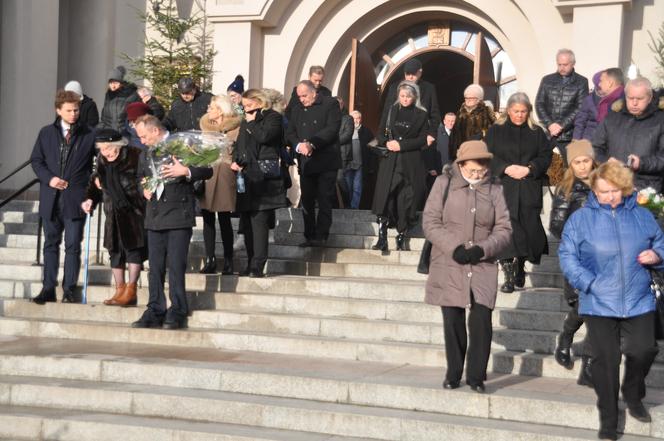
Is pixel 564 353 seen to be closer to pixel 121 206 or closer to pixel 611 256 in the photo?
pixel 611 256

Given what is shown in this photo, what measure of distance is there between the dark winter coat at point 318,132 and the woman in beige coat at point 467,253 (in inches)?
159

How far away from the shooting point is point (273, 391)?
8430mm

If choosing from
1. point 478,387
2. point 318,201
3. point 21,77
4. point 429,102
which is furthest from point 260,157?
point 21,77

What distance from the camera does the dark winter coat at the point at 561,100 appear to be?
40.1ft

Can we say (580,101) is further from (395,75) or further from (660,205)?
(395,75)

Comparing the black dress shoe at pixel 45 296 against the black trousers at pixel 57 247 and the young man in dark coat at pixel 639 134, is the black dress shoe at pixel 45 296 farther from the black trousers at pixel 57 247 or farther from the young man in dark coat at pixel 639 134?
the young man in dark coat at pixel 639 134

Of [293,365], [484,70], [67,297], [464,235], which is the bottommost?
[293,365]

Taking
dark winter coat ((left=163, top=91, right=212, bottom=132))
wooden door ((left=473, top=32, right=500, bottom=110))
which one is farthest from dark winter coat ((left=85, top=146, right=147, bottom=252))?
wooden door ((left=473, top=32, right=500, bottom=110))

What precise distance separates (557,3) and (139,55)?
7.58m

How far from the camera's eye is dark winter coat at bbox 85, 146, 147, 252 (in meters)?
10.7

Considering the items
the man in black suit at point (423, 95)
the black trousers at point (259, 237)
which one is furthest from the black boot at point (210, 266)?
the man in black suit at point (423, 95)

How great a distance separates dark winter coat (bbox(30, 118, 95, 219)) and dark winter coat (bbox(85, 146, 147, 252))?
391 millimetres

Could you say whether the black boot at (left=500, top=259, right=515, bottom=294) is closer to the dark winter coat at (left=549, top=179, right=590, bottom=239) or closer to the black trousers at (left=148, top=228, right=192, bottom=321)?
the dark winter coat at (left=549, top=179, right=590, bottom=239)

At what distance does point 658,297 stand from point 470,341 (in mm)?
1337
